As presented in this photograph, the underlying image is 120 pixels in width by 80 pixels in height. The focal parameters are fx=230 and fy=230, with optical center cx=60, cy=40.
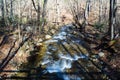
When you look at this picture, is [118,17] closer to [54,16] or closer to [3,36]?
[54,16]

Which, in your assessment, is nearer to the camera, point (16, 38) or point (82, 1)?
point (16, 38)

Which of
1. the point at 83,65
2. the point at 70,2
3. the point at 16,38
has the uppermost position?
the point at 70,2

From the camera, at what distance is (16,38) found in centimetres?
2258

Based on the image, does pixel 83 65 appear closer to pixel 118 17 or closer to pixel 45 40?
pixel 45 40

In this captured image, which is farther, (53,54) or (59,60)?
(53,54)

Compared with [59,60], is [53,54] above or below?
above

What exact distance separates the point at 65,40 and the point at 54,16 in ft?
58.7

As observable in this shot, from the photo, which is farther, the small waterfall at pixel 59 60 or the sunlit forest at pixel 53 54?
the small waterfall at pixel 59 60

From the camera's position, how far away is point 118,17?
121 feet

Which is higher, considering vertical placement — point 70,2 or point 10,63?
point 70,2

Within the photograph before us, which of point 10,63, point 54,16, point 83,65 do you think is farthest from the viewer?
point 54,16

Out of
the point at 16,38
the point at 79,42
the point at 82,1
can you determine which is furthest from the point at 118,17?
the point at 82,1

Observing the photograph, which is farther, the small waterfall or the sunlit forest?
the small waterfall

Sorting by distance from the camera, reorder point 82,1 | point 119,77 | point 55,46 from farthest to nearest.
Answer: point 82,1, point 55,46, point 119,77
